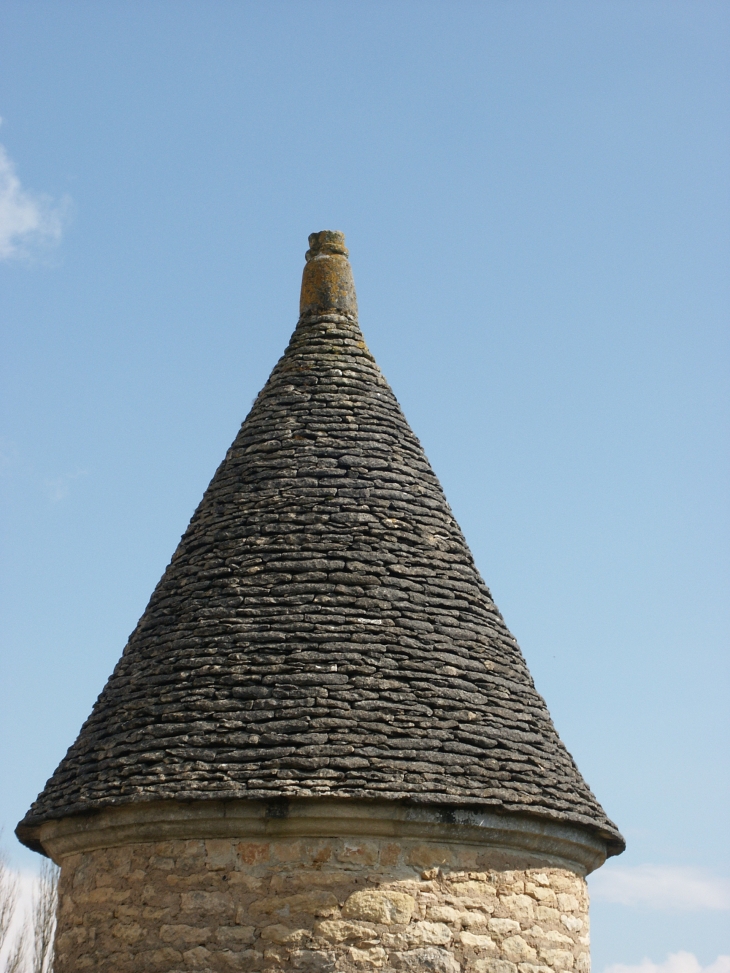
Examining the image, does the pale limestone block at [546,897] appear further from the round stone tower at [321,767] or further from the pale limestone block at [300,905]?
the pale limestone block at [300,905]

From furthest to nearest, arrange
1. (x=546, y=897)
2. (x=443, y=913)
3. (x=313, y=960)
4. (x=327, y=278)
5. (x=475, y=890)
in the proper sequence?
(x=327, y=278) < (x=546, y=897) < (x=475, y=890) < (x=443, y=913) < (x=313, y=960)

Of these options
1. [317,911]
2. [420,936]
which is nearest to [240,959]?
[317,911]

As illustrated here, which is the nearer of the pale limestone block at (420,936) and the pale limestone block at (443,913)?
the pale limestone block at (420,936)

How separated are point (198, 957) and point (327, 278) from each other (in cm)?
534

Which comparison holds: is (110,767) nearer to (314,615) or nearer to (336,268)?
(314,615)

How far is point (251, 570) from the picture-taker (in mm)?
8281

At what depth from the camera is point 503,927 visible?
7.25 metres

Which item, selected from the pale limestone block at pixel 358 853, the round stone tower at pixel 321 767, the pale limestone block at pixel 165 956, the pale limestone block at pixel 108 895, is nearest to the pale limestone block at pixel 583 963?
the round stone tower at pixel 321 767

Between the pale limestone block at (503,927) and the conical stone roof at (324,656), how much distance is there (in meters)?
0.63

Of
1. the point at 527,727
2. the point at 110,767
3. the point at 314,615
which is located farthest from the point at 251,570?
the point at 527,727

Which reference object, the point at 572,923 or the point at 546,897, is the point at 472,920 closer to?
the point at 546,897

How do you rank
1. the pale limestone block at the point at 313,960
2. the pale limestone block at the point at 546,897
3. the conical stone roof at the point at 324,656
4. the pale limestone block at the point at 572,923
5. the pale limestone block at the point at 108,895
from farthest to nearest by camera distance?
1. the pale limestone block at the point at 572,923
2. the pale limestone block at the point at 546,897
3. the pale limestone block at the point at 108,895
4. the conical stone roof at the point at 324,656
5. the pale limestone block at the point at 313,960

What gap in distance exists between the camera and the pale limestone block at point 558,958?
7402 mm

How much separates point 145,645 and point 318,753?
1.82 metres
